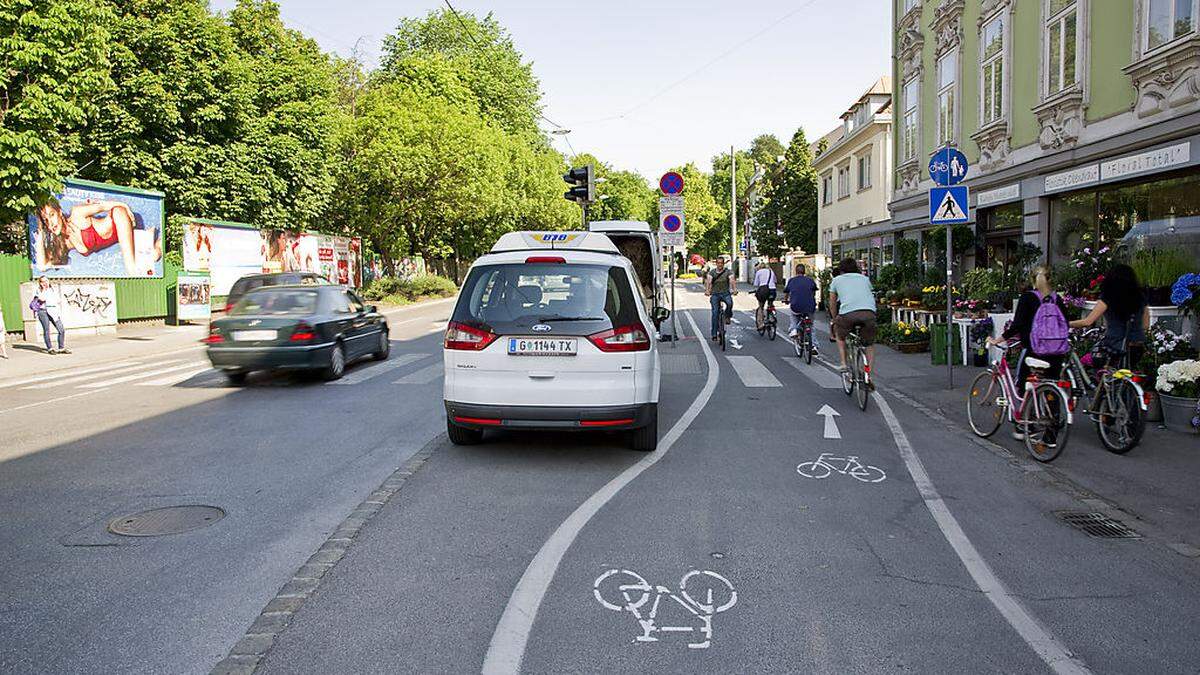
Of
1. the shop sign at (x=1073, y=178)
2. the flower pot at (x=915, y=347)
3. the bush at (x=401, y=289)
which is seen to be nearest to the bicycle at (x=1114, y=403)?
the shop sign at (x=1073, y=178)

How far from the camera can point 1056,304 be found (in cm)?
779

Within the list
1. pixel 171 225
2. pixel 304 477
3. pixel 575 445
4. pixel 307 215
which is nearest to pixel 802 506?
pixel 575 445

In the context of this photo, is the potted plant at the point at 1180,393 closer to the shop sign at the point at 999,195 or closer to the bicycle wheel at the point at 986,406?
the bicycle wheel at the point at 986,406

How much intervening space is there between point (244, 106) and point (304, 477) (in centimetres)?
2788

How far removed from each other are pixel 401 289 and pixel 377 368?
28415 mm

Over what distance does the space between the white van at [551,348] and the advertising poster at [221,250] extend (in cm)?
2341

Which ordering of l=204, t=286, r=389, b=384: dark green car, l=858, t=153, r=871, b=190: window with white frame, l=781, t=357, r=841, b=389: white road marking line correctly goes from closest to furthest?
l=204, t=286, r=389, b=384: dark green car, l=781, t=357, r=841, b=389: white road marking line, l=858, t=153, r=871, b=190: window with white frame

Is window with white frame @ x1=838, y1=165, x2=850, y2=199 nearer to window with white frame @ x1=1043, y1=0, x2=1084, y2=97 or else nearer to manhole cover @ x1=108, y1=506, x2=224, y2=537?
window with white frame @ x1=1043, y1=0, x2=1084, y2=97

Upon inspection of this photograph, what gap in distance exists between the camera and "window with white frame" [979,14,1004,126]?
1689 cm

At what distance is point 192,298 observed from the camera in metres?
26.1

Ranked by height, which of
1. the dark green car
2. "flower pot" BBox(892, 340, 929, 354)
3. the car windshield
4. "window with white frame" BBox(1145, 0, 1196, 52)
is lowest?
"flower pot" BBox(892, 340, 929, 354)

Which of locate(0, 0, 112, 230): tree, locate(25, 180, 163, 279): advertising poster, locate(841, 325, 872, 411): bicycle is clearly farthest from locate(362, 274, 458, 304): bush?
locate(841, 325, 872, 411): bicycle

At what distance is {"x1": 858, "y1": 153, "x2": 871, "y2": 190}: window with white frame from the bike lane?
3217 cm

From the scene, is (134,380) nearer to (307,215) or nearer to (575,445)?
(575,445)
